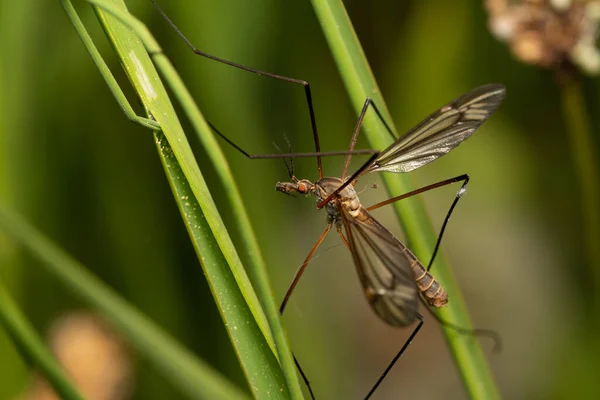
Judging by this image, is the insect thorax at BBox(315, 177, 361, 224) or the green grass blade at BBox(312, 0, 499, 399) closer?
the green grass blade at BBox(312, 0, 499, 399)

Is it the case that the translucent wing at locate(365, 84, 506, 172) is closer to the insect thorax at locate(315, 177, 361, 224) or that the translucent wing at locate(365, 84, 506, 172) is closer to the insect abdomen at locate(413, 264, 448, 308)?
the insect thorax at locate(315, 177, 361, 224)

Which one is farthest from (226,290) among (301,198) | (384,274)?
(301,198)

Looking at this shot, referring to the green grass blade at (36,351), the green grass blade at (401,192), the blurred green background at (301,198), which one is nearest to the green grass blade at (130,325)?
the green grass blade at (36,351)

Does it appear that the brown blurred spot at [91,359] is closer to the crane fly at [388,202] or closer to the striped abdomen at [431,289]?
the crane fly at [388,202]

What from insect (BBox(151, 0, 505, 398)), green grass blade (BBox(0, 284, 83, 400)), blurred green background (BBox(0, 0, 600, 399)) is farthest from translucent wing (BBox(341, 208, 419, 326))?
blurred green background (BBox(0, 0, 600, 399))

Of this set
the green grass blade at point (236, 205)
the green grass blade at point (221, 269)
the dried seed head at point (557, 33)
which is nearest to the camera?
the green grass blade at point (236, 205)
